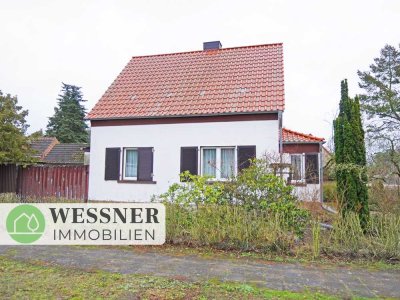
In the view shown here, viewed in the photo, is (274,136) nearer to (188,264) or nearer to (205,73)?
(205,73)

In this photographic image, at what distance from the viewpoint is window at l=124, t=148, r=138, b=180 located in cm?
1338

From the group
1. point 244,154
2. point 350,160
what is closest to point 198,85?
point 244,154

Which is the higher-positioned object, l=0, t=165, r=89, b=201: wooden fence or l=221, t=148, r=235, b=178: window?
l=221, t=148, r=235, b=178: window

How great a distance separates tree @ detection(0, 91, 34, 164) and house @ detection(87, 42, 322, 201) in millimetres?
2517

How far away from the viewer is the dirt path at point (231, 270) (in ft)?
15.8

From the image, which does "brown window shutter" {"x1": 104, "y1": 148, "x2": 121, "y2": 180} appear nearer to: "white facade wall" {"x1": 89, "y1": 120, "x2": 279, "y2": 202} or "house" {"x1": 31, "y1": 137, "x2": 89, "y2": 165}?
"white facade wall" {"x1": 89, "y1": 120, "x2": 279, "y2": 202}

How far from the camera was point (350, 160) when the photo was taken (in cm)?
763

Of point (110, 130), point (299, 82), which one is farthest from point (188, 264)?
point (299, 82)

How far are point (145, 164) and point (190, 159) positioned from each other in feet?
6.22

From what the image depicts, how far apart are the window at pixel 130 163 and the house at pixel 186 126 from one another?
0.02 m

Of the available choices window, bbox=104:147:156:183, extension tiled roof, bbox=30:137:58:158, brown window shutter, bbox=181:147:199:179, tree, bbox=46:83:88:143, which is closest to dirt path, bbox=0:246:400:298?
brown window shutter, bbox=181:147:199:179

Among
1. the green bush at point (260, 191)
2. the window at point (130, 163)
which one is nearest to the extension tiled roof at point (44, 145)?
the window at point (130, 163)

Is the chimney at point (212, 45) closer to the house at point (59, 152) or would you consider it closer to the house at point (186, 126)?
the house at point (186, 126)

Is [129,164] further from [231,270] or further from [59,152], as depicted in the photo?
[59,152]
